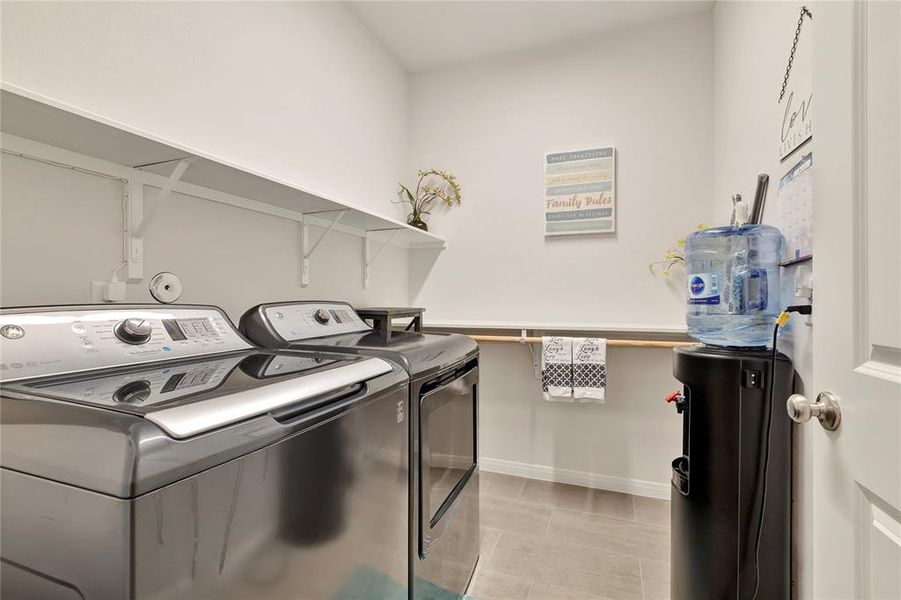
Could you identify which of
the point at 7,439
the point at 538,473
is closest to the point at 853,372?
the point at 7,439

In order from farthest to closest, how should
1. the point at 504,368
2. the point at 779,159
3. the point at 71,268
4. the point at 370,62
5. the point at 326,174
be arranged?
1. the point at 504,368
2. the point at 370,62
3. the point at 326,174
4. the point at 779,159
5. the point at 71,268

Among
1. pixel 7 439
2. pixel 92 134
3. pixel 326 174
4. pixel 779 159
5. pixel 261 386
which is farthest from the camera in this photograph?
pixel 326 174

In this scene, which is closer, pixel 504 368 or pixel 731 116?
pixel 731 116

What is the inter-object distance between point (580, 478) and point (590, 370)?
750 millimetres

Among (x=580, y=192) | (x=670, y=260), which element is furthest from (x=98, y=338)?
(x=670, y=260)

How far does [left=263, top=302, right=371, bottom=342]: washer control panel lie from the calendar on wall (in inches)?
61.4

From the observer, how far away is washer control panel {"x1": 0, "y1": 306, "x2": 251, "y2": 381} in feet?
2.60

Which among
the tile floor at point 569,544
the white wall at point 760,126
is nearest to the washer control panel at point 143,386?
the white wall at point 760,126

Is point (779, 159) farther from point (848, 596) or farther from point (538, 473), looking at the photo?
point (538, 473)

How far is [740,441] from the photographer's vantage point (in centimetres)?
118

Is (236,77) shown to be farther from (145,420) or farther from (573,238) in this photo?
(573,238)

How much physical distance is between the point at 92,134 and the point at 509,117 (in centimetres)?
232

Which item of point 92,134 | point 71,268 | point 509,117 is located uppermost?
point 509,117

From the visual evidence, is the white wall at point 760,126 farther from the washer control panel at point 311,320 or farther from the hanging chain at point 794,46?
the washer control panel at point 311,320
